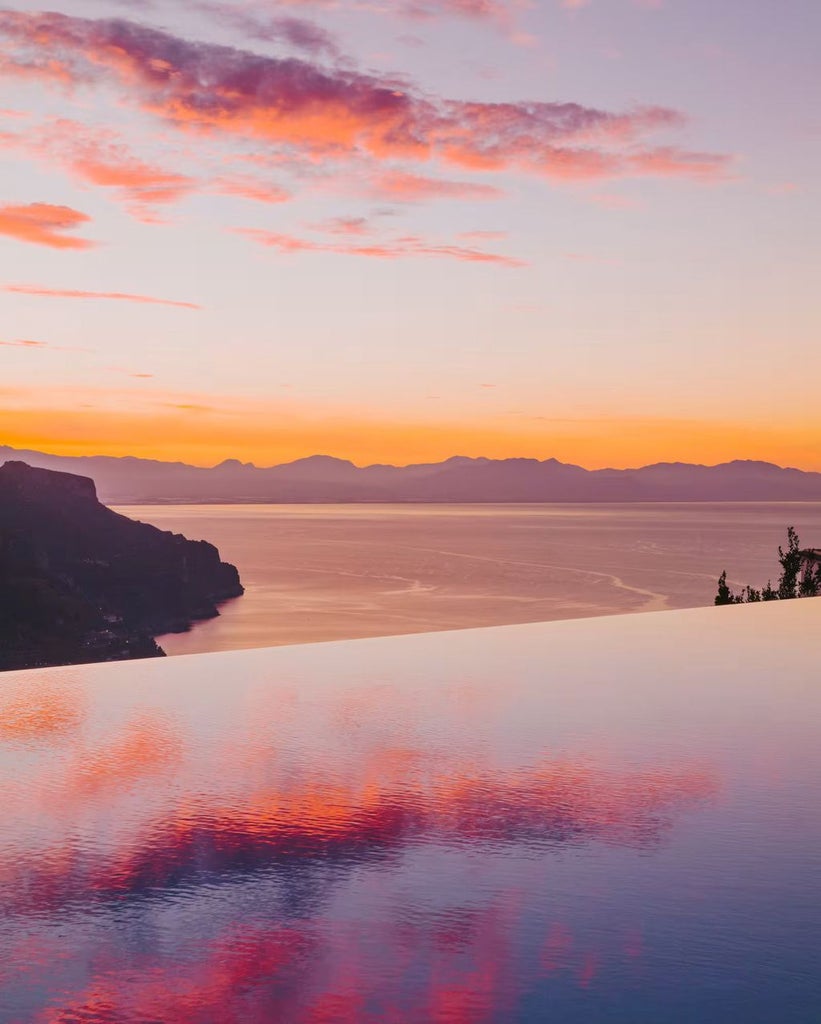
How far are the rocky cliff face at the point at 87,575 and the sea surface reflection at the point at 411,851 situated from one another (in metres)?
88.7

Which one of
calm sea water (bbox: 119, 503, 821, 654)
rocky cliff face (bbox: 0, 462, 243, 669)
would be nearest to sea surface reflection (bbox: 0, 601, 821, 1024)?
calm sea water (bbox: 119, 503, 821, 654)

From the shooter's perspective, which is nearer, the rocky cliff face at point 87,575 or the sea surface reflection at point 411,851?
the sea surface reflection at point 411,851

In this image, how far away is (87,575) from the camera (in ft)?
409

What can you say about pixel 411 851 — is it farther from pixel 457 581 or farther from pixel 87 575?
pixel 87 575

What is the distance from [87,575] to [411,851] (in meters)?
126

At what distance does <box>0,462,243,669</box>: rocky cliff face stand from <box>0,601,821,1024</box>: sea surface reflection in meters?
88.7

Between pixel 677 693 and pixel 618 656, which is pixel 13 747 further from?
pixel 618 656

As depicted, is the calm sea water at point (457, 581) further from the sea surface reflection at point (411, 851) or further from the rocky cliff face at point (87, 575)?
the sea surface reflection at point (411, 851)

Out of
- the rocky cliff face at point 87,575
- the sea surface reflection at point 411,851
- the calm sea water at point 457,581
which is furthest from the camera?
the rocky cliff face at point 87,575

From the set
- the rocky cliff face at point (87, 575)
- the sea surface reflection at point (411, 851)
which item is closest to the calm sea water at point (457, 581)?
the rocky cliff face at point (87, 575)

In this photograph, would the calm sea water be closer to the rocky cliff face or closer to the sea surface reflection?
the rocky cliff face

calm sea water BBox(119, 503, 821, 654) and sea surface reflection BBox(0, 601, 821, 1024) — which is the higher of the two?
sea surface reflection BBox(0, 601, 821, 1024)

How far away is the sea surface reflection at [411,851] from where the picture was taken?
3.18 m

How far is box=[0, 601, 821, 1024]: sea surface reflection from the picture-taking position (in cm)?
318
